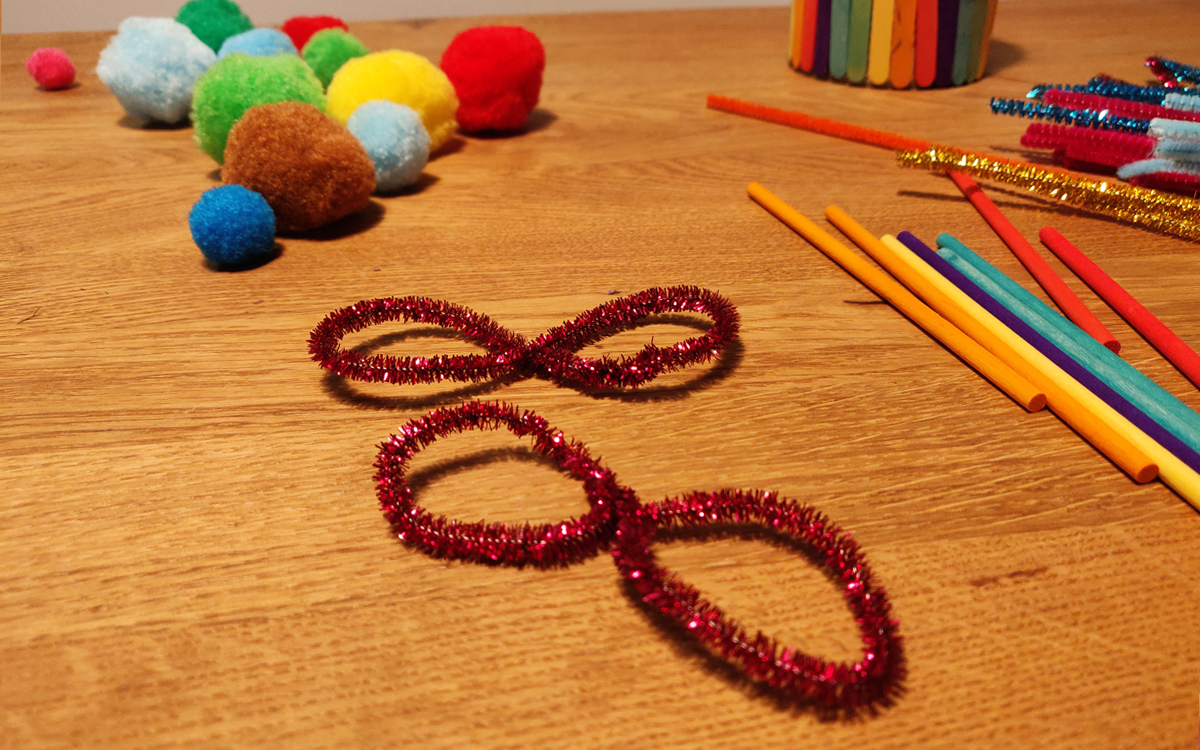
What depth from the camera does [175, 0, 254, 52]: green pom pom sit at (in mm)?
790

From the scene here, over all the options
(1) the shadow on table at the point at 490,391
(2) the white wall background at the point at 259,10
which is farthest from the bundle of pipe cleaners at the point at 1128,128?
(2) the white wall background at the point at 259,10

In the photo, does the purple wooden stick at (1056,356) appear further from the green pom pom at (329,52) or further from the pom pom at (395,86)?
the green pom pom at (329,52)

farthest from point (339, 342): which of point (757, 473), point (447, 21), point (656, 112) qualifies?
point (447, 21)

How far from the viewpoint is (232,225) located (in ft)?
1.68

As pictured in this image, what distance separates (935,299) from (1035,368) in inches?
2.8

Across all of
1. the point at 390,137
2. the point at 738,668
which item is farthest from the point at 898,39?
the point at 738,668

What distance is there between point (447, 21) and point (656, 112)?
0.48 meters

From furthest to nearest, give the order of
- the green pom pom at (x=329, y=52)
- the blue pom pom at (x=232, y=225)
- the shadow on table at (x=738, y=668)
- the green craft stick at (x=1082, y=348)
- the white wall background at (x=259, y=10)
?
the white wall background at (x=259, y=10) → the green pom pom at (x=329, y=52) → the blue pom pom at (x=232, y=225) → the green craft stick at (x=1082, y=348) → the shadow on table at (x=738, y=668)

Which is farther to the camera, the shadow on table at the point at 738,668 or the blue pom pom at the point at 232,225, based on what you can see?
the blue pom pom at the point at 232,225

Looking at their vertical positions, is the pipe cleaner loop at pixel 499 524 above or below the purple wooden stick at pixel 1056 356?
below

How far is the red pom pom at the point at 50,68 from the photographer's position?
861 mm

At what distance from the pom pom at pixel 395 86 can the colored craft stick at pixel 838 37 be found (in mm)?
403

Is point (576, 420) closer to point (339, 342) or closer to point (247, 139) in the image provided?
point (339, 342)

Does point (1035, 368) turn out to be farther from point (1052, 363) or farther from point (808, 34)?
point (808, 34)
